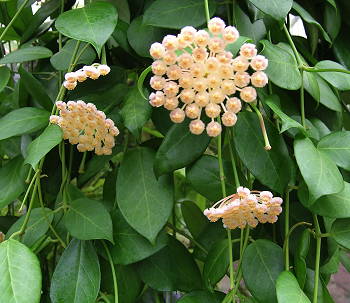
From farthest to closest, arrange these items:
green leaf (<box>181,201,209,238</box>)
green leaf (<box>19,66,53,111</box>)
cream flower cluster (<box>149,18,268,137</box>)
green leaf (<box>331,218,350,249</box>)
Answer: green leaf (<box>181,201,209,238</box>) < green leaf (<box>19,66,53,111</box>) < green leaf (<box>331,218,350,249</box>) < cream flower cluster (<box>149,18,268,137</box>)

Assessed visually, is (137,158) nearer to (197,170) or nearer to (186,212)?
(197,170)

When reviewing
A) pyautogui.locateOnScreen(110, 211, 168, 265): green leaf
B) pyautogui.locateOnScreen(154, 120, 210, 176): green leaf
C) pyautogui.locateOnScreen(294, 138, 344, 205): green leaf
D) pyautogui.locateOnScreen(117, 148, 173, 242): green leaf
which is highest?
pyautogui.locateOnScreen(294, 138, 344, 205): green leaf

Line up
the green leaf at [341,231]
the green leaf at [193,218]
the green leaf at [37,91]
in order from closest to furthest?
the green leaf at [341,231] < the green leaf at [37,91] < the green leaf at [193,218]

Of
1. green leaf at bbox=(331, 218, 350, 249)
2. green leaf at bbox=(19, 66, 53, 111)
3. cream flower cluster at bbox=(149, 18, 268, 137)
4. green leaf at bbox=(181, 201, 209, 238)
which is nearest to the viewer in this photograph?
cream flower cluster at bbox=(149, 18, 268, 137)

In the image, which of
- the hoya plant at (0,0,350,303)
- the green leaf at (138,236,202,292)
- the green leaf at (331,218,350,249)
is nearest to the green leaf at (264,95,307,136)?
the hoya plant at (0,0,350,303)

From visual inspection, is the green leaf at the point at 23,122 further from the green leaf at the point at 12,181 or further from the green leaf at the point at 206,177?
the green leaf at the point at 206,177

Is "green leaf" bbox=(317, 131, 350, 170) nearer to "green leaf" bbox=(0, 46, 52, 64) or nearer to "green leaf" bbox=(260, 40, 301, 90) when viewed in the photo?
"green leaf" bbox=(260, 40, 301, 90)

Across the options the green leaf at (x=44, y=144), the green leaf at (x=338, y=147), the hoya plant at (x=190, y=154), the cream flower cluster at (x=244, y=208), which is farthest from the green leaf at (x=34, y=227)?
the green leaf at (x=338, y=147)
